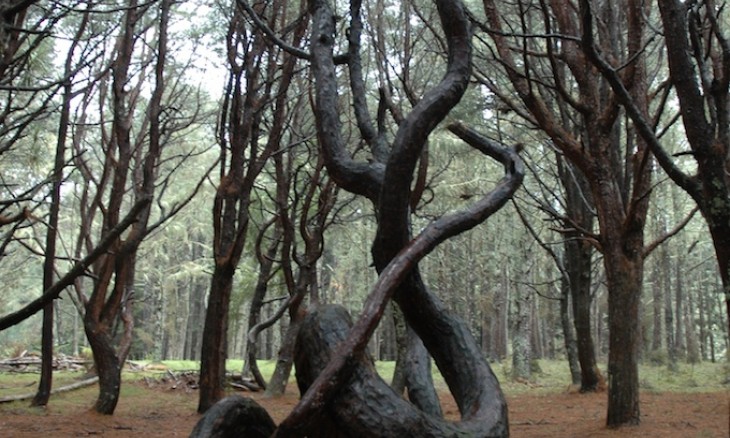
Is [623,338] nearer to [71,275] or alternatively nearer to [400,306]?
[400,306]

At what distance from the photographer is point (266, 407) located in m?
9.39

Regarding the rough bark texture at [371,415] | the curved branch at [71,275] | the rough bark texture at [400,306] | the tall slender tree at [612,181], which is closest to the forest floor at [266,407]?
the tall slender tree at [612,181]

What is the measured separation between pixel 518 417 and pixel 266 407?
378cm

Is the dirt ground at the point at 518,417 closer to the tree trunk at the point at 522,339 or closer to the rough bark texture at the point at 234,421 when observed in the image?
the rough bark texture at the point at 234,421

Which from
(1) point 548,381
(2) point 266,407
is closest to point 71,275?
(2) point 266,407

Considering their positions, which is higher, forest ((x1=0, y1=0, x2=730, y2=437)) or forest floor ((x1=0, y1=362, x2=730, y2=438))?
forest ((x1=0, y1=0, x2=730, y2=437))

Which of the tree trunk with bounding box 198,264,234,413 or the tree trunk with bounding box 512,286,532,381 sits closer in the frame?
the tree trunk with bounding box 198,264,234,413

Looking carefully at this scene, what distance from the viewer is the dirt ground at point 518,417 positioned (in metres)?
6.39

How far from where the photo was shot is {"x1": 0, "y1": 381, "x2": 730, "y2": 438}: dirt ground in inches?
251

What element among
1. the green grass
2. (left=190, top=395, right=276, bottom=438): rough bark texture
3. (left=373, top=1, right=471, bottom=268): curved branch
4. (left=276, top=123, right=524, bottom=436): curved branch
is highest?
(left=373, top=1, right=471, bottom=268): curved branch

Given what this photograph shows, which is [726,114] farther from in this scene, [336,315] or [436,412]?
[336,315]

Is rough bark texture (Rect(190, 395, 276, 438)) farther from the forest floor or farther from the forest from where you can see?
the forest floor

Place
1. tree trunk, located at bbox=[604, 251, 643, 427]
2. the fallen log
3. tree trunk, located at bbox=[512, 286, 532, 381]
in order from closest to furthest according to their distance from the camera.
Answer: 1. tree trunk, located at bbox=[604, 251, 643, 427]
2. the fallen log
3. tree trunk, located at bbox=[512, 286, 532, 381]

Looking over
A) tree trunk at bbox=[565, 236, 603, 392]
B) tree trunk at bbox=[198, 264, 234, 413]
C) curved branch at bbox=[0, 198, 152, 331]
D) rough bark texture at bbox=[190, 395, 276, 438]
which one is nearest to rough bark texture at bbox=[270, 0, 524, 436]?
rough bark texture at bbox=[190, 395, 276, 438]
